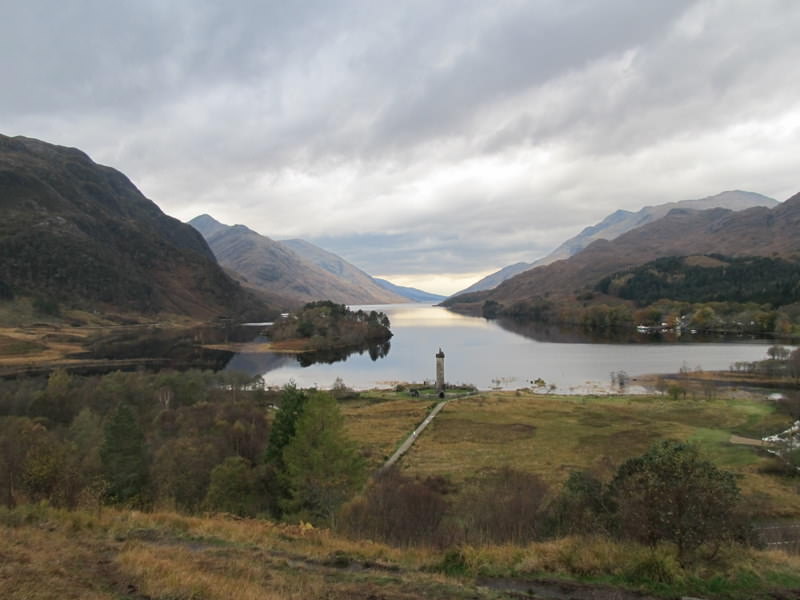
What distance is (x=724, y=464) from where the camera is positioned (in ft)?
141

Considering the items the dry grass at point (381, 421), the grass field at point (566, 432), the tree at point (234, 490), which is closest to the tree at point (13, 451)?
the tree at point (234, 490)

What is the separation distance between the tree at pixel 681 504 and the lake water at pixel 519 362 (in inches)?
3328

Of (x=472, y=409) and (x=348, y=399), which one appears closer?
(x=472, y=409)

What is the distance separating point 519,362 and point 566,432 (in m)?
75.3

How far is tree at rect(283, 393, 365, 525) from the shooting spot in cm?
2877

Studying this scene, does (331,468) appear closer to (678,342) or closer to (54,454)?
(54,454)

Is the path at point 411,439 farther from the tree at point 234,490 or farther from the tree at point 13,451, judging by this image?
the tree at point 13,451

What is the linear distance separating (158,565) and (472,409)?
6471cm

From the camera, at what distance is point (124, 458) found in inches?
1310

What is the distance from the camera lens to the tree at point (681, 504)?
13406 millimetres

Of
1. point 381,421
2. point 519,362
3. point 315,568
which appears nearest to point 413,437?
point 381,421

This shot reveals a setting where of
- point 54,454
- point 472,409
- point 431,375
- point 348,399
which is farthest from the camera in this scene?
point 431,375

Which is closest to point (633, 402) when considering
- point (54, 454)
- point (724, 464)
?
point (724, 464)

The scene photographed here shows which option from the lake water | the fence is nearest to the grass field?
the fence
